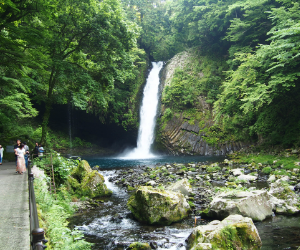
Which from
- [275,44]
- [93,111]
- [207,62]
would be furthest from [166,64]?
[275,44]

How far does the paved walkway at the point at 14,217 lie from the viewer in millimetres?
3443

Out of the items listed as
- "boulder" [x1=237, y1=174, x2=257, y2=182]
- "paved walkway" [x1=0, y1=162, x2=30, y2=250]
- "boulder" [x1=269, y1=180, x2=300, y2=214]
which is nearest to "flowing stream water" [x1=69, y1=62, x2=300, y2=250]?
"boulder" [x1=269, y1=180, x2=300, y2=214]

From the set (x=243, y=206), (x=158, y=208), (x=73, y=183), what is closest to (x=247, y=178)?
(x=243, y=206)

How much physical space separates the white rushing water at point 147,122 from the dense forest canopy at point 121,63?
1475mm

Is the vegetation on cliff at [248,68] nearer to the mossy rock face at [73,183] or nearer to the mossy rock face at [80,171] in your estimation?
the mossy rock face at [80,171]

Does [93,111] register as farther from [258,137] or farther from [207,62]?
[258,137]

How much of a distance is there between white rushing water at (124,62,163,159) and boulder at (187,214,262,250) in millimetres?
23665

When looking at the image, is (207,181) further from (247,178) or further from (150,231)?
(150,231)

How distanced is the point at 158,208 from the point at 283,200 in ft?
14.9

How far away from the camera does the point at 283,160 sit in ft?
47.7

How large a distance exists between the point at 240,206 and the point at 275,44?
485 inches

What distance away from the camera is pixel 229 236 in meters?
4.62

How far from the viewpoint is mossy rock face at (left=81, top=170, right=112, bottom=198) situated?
9953 millimetres

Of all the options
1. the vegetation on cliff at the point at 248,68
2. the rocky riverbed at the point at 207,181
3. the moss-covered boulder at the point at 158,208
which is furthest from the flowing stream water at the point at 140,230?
the vegetation on cliff at the point at 248,68
